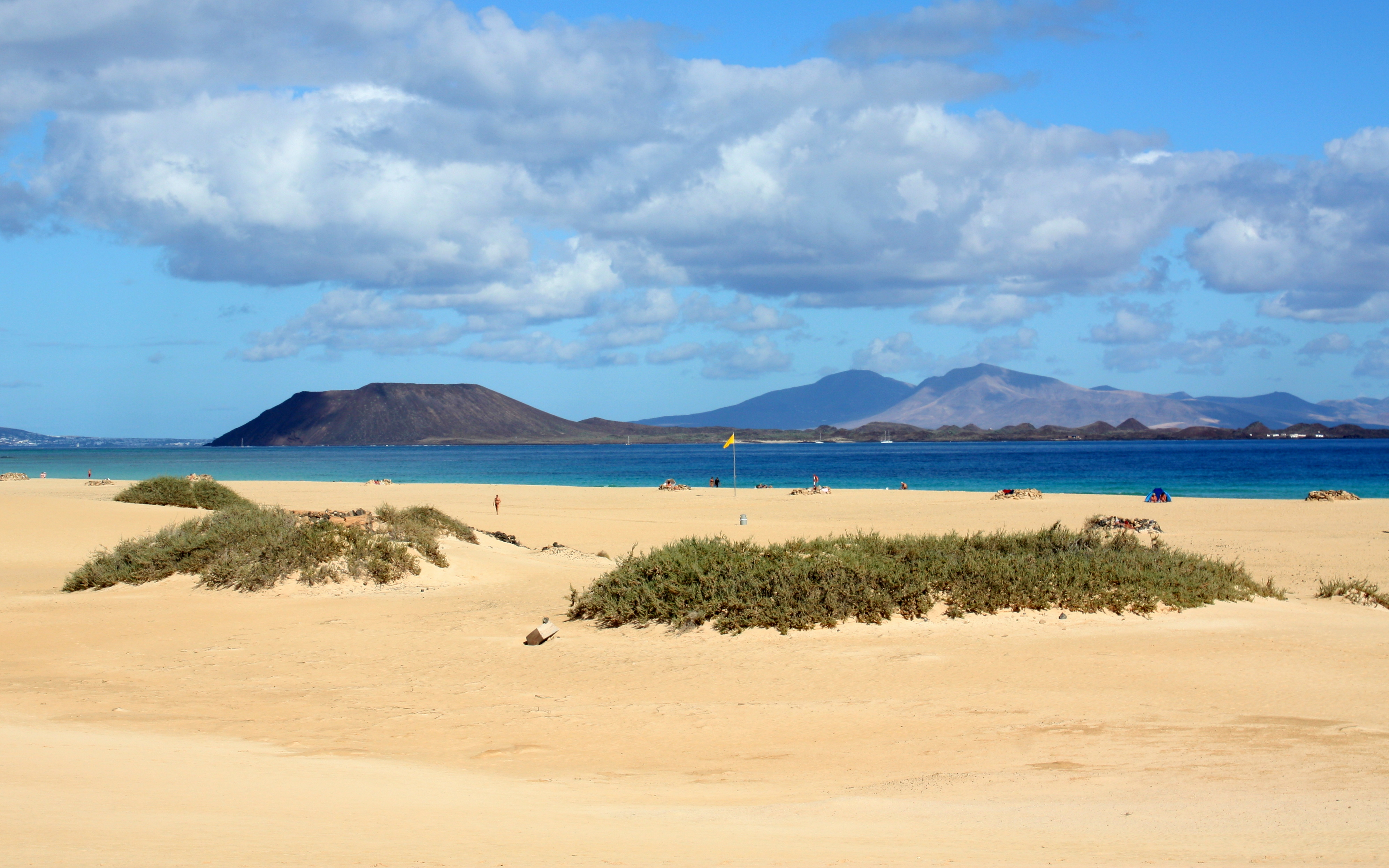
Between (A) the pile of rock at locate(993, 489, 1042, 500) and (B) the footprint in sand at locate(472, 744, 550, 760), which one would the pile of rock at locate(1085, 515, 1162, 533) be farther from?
(B) the footprint in sand at locate(472, 744, 550, 760)

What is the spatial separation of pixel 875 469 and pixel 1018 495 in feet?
181

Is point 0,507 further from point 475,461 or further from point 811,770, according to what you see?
point 475,461

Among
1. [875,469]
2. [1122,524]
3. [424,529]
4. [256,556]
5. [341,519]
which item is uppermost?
[341,519]

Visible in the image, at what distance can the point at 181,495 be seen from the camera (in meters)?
31.1

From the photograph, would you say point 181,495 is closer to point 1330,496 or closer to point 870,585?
point 870,585

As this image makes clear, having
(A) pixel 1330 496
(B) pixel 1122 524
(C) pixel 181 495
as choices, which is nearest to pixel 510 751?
(B) pixel 1122 524

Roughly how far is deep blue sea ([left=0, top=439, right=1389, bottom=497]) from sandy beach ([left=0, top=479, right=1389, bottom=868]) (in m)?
43.4

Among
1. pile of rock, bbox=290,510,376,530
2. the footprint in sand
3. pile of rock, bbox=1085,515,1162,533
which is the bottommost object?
the footprint in sand

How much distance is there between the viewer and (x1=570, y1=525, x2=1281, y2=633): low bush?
12.5 m

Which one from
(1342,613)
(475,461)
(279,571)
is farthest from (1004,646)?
(475,461)

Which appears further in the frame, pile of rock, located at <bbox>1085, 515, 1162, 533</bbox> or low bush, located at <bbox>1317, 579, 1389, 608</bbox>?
pile of rock, located at <bbox>1085, 515, 1162, 533</bbox>

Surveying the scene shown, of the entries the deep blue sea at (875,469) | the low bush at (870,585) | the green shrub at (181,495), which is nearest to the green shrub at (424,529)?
the low bush at (870,585)

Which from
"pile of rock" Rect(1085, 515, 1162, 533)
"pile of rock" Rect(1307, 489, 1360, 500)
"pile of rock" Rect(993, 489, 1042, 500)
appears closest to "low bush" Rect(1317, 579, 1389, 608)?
"pile of rock" Rect(1085, 515, 1162, 533)

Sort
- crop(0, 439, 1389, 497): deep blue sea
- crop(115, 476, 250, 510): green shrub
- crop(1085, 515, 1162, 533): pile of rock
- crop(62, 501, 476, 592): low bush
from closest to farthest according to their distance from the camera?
crop(62, 501, 476, 592): low bush → crop(1085, 515, 1162, 533): pile of rock → crop(115, 476, 250, 510): green shrub → crop(0, 439, 1389, 497): deep blue sea
